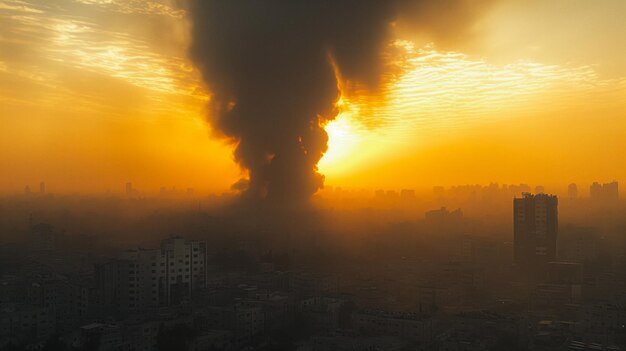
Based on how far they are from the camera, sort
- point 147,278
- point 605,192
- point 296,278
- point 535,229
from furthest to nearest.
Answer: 1. point 605,192
2. point 535,229
3. point 296,278
4. point 147,278

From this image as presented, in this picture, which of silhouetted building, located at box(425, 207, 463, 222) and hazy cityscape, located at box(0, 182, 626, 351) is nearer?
hazy cityscape, located at box(0, 182, 626, 351)

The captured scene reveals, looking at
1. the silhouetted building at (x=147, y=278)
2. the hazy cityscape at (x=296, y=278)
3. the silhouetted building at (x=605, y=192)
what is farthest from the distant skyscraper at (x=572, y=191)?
the silhouetted building at (x=147, y=278)

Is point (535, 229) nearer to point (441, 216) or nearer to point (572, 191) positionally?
point (441, 216)

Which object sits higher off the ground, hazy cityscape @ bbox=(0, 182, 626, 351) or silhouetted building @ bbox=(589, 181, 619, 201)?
silhouetted building @ bbox=(589, 181, 619, 201)

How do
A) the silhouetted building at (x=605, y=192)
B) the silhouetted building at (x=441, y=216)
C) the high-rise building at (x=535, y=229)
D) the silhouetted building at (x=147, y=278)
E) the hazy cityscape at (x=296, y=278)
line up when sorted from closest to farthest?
the hazy cityscape at (x=296, y=278) → the silhouetted building at (x=147, y=278) → the high-rise building at (x=535, y=229) → the silhouetted building at (x=441, y=216) → the silhouetted building at (x=605, y=192)

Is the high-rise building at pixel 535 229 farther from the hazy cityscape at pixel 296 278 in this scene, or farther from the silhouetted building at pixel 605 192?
the silhouetted building at pixel 605 192

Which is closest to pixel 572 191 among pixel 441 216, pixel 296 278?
pixel 441 216

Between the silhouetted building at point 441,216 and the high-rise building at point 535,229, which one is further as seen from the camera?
the silhouetted building at point 441,216

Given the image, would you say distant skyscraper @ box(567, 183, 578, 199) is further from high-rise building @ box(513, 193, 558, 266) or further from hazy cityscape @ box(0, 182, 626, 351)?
high-rise building @ box(513, 193, 558, 266)

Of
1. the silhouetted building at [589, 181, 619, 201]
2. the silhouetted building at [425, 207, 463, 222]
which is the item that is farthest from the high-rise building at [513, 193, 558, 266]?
the silhouetted building at [589, 181, 619, 201]

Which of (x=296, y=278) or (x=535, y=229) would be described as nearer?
(x=296, y=278)
